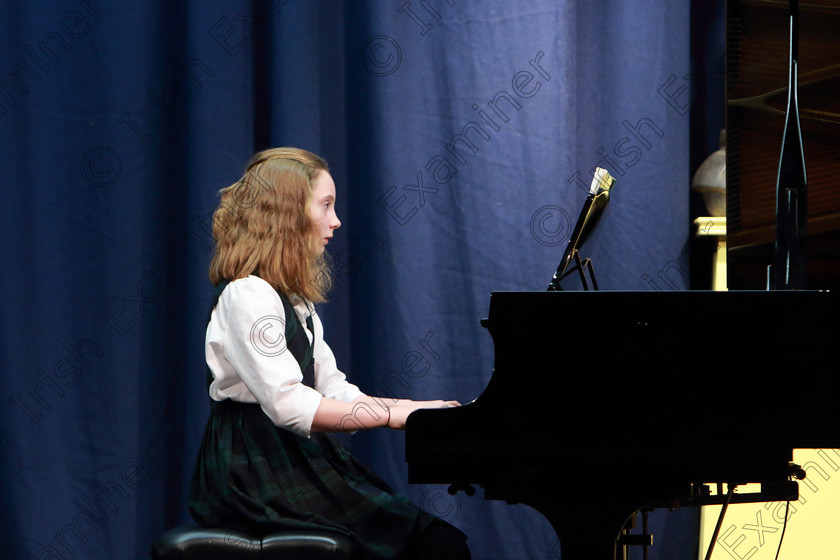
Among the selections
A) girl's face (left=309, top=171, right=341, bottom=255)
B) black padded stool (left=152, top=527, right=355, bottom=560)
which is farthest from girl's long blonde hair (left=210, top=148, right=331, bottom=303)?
black padded stool (left=152, top=527, right=355, bottom=560)

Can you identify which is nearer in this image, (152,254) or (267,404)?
(267,404)

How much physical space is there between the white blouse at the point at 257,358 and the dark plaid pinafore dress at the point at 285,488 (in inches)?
2.2

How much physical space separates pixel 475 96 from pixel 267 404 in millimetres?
1286

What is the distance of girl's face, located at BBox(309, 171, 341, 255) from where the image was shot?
1.99 m

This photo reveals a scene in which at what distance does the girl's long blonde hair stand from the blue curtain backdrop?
592mm

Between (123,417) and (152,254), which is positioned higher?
(152,254)

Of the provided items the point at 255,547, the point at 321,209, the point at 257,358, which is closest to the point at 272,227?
the point at 321,209

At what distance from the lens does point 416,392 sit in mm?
2592

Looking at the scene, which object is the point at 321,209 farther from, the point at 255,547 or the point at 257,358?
the point at 255,547

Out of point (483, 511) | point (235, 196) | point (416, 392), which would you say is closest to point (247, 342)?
point (235, 196)

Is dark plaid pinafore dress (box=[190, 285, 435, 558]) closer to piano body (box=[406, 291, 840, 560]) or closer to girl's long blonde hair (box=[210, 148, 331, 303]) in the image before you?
girl's long blonde hair (box=[210, 148, 331, 303])

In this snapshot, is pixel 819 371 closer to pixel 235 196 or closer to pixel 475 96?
pixel 235 196

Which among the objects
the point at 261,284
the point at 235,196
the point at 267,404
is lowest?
the point at 267,404

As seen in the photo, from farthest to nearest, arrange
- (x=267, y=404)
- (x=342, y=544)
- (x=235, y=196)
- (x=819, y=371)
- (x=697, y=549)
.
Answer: (x=697, y=549) → (x=235, y=196) → (x=267, y=404) → (x=342, y=544) → (x=819, y=371)
